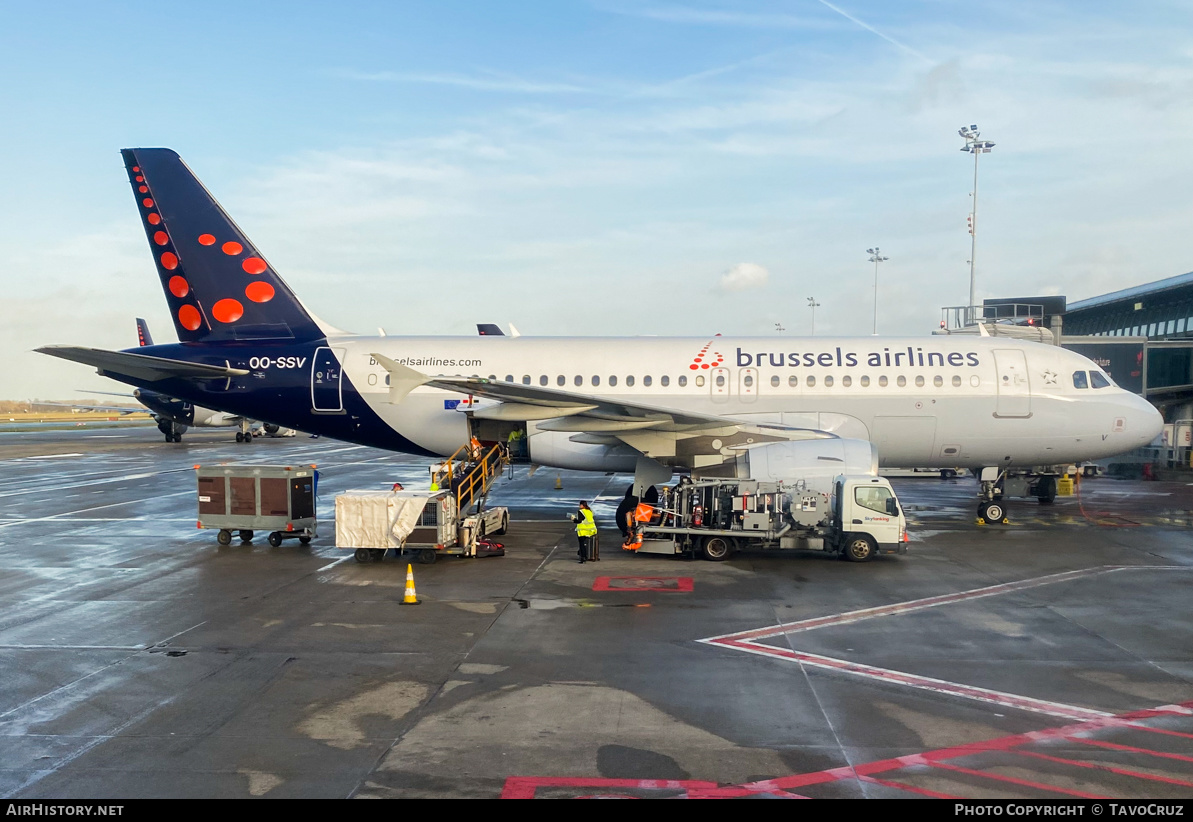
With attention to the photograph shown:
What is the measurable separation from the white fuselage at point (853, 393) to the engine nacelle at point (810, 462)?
2.78 metres

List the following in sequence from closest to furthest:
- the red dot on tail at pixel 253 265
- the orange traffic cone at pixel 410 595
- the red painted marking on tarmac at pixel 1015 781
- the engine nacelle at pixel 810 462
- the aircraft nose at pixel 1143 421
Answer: the red painted marking on tarmac at pixel 1015 781
the orange traffic cone at pixel 410 595
the engine nacelle at pixel 810 462
the aircraft nose at pixel 1143 421
the red dot on tail at pixel 253 265

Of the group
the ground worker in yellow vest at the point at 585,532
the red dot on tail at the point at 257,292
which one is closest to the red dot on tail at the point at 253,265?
the red dot on tail at the point at 257,292

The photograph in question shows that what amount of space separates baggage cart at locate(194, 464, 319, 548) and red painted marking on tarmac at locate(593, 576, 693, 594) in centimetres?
811

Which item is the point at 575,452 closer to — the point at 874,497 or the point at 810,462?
the point at 810,462

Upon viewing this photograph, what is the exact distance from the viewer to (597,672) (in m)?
10.8

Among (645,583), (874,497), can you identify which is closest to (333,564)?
(645,583)

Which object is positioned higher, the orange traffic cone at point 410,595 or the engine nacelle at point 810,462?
the engine nacelle at point 810,462

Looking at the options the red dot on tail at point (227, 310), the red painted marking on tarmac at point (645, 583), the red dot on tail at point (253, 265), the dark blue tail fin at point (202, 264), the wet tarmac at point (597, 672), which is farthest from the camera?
the red dot on tail at point (253, 265)

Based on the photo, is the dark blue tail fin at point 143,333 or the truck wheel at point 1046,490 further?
the dark blue tail fin at point 143,333

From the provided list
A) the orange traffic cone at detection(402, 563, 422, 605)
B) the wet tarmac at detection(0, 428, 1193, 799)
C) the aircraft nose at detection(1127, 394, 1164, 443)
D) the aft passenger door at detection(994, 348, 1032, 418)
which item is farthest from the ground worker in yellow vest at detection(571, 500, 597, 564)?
the aircraft nose at detection(1127, 394, 1164, 443)

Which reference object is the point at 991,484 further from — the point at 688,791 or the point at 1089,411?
the point at 688,791

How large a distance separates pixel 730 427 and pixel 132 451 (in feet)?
150

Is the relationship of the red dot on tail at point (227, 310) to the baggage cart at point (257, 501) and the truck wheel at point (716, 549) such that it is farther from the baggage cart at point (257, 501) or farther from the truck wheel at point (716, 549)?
the truck wheel at point (716, 549)

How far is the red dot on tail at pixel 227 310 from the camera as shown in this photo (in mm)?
24234
